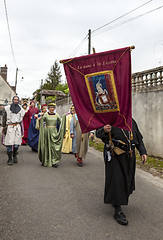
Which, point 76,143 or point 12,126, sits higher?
point 12,126

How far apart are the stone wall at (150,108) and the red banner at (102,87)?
556 cm

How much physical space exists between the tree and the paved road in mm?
66907

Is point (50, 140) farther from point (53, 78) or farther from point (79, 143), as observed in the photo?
point (53, 78)

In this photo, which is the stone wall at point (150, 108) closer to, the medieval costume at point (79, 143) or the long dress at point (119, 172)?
the medieval costume at point (79, 143)

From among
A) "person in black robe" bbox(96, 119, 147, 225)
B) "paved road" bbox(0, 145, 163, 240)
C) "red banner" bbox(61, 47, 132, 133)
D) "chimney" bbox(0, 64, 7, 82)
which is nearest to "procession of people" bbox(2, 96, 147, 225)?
"person in black robe" bbox(96, 119, 147, 225)

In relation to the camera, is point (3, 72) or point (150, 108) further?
point (3, 72)

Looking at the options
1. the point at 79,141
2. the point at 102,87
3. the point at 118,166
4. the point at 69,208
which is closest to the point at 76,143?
the point at 79,141

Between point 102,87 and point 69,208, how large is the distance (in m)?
2.01

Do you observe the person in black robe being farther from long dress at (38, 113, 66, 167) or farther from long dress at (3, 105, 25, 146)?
long dress at (3, 105, 25, 146)

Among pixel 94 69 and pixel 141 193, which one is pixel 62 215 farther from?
pixel 94 69

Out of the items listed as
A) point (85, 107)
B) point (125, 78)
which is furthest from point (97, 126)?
point (125, 78)

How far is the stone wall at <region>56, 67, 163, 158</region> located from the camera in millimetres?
8367

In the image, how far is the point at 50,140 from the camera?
728 cm

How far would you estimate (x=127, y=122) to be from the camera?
314 cm
